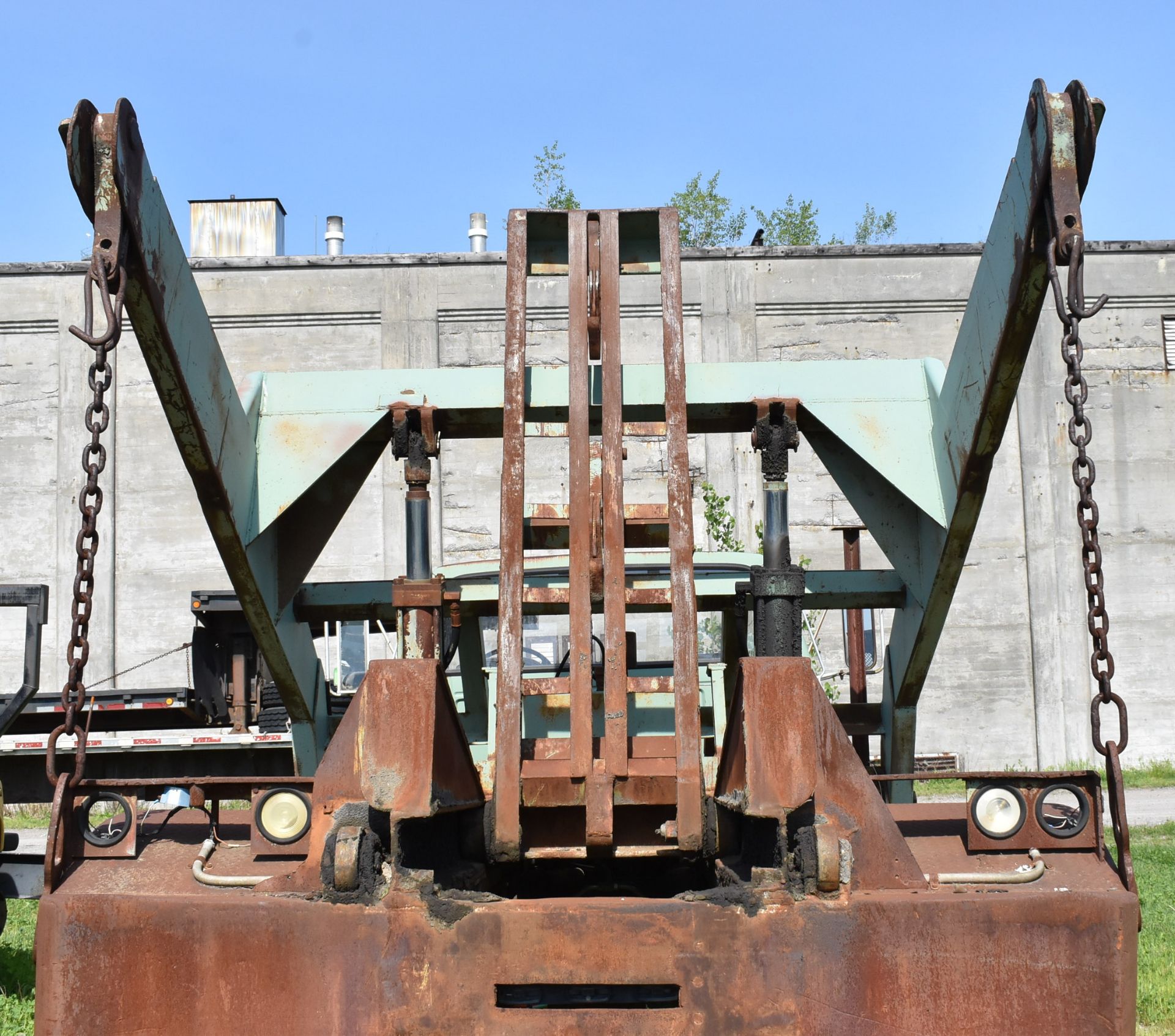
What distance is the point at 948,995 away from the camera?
2846 mm

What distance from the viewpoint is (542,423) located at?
3.95 metres

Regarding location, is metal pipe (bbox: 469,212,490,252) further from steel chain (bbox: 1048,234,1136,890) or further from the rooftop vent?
steel chain (bbox: 1048,234,1136,890)

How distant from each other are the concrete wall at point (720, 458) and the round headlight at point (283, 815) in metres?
13.0

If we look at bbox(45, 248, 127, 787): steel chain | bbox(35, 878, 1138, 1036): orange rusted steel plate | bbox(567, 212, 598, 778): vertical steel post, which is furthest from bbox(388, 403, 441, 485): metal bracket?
bbox(35, 878, 1138, 1036): orange rusted steel plate

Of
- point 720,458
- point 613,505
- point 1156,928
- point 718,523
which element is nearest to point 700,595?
point 613,505

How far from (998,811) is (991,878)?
0.92 ft

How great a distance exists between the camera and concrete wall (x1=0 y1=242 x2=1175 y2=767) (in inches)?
663

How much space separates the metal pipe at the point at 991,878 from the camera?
305cm

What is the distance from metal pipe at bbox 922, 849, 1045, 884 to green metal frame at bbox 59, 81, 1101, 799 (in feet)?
3.76

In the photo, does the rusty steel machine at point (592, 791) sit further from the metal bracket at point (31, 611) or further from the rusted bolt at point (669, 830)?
the metal bracket at point (31, 611)

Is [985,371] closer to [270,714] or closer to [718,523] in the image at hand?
[270,714]

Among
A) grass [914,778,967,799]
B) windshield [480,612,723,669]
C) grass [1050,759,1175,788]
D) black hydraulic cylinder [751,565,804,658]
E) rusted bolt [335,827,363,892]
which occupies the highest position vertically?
black hydraulic cylinder [751,565,804,658]

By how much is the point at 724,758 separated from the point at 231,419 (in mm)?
1849

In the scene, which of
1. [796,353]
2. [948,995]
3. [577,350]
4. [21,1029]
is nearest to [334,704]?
[21,1029]
